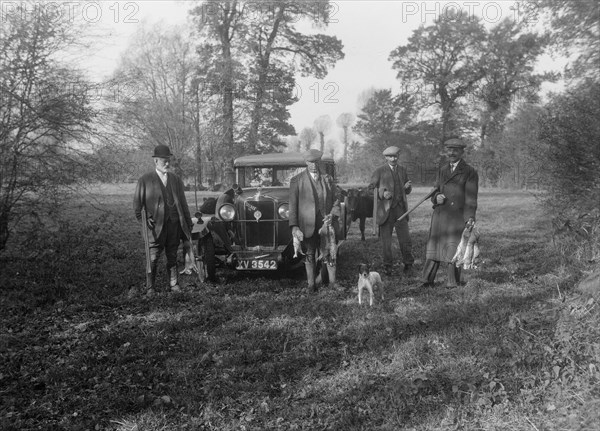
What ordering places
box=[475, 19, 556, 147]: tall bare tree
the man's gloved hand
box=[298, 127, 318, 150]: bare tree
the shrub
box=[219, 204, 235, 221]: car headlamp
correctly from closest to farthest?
the man's gloved hand
box=[219, 204, 235, 221]: car headlamp
the shrub
box=[475, 19, 556, 147]: tall bare tree
box=[298, 127, 318, 150]: bare tree

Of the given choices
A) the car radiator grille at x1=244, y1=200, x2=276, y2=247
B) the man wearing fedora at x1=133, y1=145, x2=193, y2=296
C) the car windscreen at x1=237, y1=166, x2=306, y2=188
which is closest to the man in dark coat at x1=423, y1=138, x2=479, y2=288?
the car radiator grille at x1=244, y1=200, x2=276, y2=247

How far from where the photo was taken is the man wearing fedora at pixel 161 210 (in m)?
5.80

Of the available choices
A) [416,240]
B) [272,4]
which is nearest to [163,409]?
[416,240]

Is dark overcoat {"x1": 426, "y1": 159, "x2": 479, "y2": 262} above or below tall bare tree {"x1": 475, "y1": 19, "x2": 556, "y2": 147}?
below

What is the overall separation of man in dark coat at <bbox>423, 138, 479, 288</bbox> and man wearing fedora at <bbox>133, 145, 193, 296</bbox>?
3.17 meters

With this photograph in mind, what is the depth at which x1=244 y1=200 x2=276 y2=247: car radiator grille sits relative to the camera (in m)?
6.97

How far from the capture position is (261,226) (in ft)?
23.0

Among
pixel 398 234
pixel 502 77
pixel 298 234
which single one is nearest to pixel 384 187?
pixel 398 234

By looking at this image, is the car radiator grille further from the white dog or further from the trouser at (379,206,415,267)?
the white dog

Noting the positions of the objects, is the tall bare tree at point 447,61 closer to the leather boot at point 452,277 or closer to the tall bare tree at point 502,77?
the tall bare tree at point 502,77

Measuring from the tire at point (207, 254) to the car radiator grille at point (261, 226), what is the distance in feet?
2.07

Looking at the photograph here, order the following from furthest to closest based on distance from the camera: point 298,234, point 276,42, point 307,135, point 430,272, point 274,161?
1. point 307,135
2. point 276,42
3. point 274,161
4. point 430,272
5. point 298,234

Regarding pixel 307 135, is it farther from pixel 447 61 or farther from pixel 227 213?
pixel 227 213

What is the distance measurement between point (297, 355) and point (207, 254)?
114 inches
